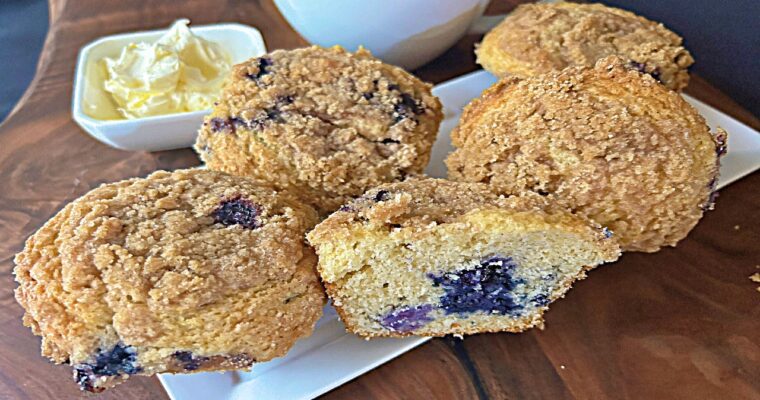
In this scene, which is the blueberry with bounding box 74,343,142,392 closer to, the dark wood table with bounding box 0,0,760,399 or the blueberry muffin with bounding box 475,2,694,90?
the dark wood table with bounding box 0,0,760,399

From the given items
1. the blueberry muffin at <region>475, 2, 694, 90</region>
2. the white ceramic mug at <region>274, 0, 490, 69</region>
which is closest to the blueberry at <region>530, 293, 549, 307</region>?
the blueberry muffin at <region>475, 2, 694, 90</region>

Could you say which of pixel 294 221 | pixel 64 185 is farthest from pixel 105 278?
pixel 64 185

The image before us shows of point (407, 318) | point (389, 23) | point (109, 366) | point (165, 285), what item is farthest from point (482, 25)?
point (109, 366)

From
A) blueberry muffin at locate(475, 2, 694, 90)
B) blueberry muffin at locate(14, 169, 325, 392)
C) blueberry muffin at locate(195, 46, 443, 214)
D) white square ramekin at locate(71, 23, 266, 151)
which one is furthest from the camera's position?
white square ramekin at locate(71, 23, 266, 151)

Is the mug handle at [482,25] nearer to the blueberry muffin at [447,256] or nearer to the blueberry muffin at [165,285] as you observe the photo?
the blueberry muffin at [447,256]

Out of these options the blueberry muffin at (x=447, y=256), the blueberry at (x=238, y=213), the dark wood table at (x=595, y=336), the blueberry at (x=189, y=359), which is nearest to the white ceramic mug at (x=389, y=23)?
the dark wood table at (x=595, y=336)

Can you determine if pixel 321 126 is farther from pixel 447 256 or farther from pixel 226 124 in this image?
pixel 447 256
